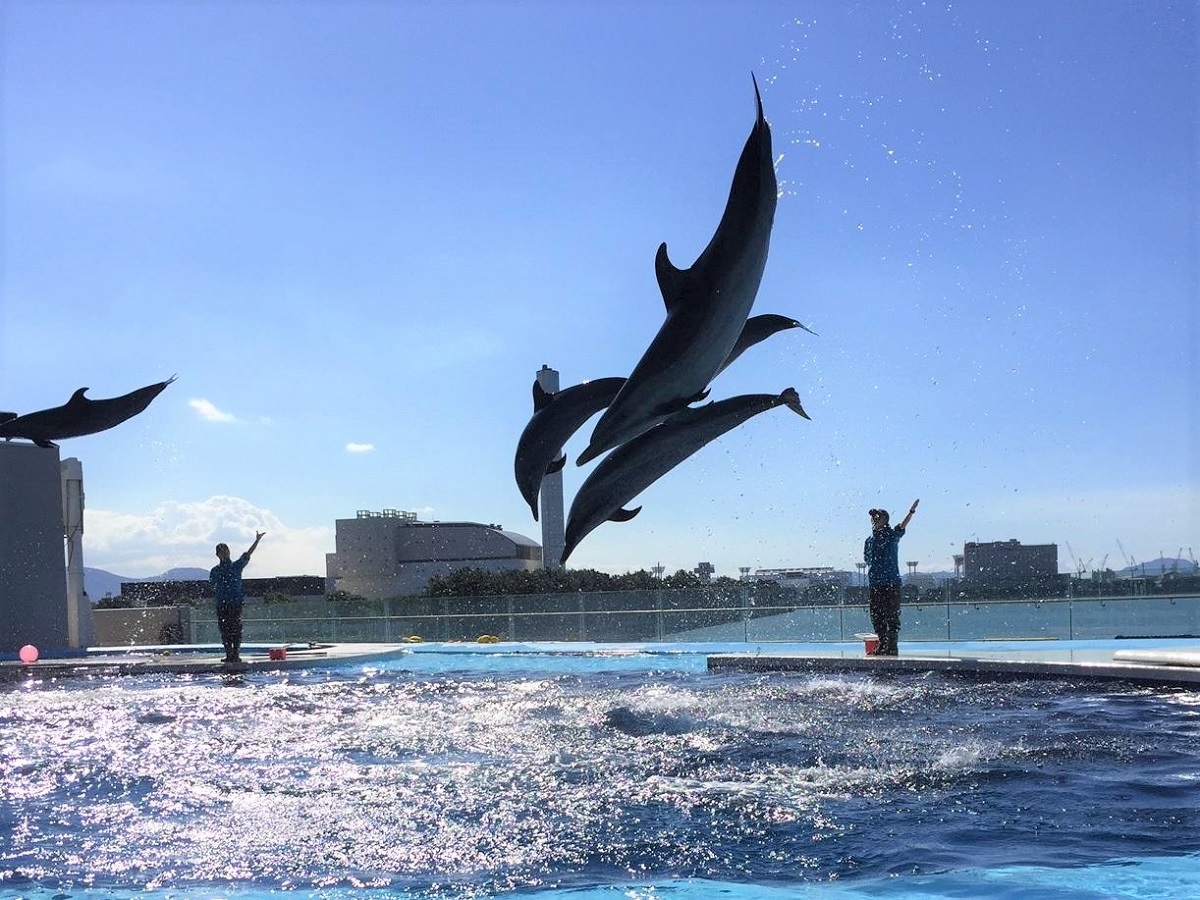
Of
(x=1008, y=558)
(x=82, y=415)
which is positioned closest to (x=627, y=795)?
(x=82, y=415)

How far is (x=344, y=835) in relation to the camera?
19.7ft

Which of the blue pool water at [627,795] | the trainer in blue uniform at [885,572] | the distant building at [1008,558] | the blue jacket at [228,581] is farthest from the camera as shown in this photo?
the distant building at [1008,558]

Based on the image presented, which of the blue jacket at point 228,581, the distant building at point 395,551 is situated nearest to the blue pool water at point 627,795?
the blue jacket at point 228,581

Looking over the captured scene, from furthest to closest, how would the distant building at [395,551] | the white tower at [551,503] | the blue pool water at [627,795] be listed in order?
the distant building at [395,551] → the white tower at [551,503] → the blue pool water at [627,795]

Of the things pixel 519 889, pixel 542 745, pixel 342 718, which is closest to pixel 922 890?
pixel 519 889

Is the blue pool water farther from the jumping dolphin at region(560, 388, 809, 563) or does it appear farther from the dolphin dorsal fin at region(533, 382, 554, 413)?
the dolphin dorsal fin at region(533, 382, 554, 413)

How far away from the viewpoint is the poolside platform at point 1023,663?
35.2 ft

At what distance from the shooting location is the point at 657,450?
19.0ft

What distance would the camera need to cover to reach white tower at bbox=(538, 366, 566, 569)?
7.24 metres

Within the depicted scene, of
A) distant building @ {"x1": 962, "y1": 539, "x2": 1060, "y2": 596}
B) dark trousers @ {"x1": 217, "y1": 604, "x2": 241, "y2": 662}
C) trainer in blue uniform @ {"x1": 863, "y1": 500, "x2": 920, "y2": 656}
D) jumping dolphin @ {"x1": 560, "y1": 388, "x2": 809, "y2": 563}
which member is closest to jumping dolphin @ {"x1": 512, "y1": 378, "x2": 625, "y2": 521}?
jumping dolphin @ {"x1": 560, "y1": 388, "x2": 809, "y2": 563}

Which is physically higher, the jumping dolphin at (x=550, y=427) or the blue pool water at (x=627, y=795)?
the jumping dolphin at (x=550, y=427)

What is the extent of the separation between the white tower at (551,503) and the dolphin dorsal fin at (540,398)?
0.16 ft

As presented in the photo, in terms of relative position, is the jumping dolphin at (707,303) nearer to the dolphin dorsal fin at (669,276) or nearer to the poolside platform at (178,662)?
the dolphin dorsal fin at (669,276)

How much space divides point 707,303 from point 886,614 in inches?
348
